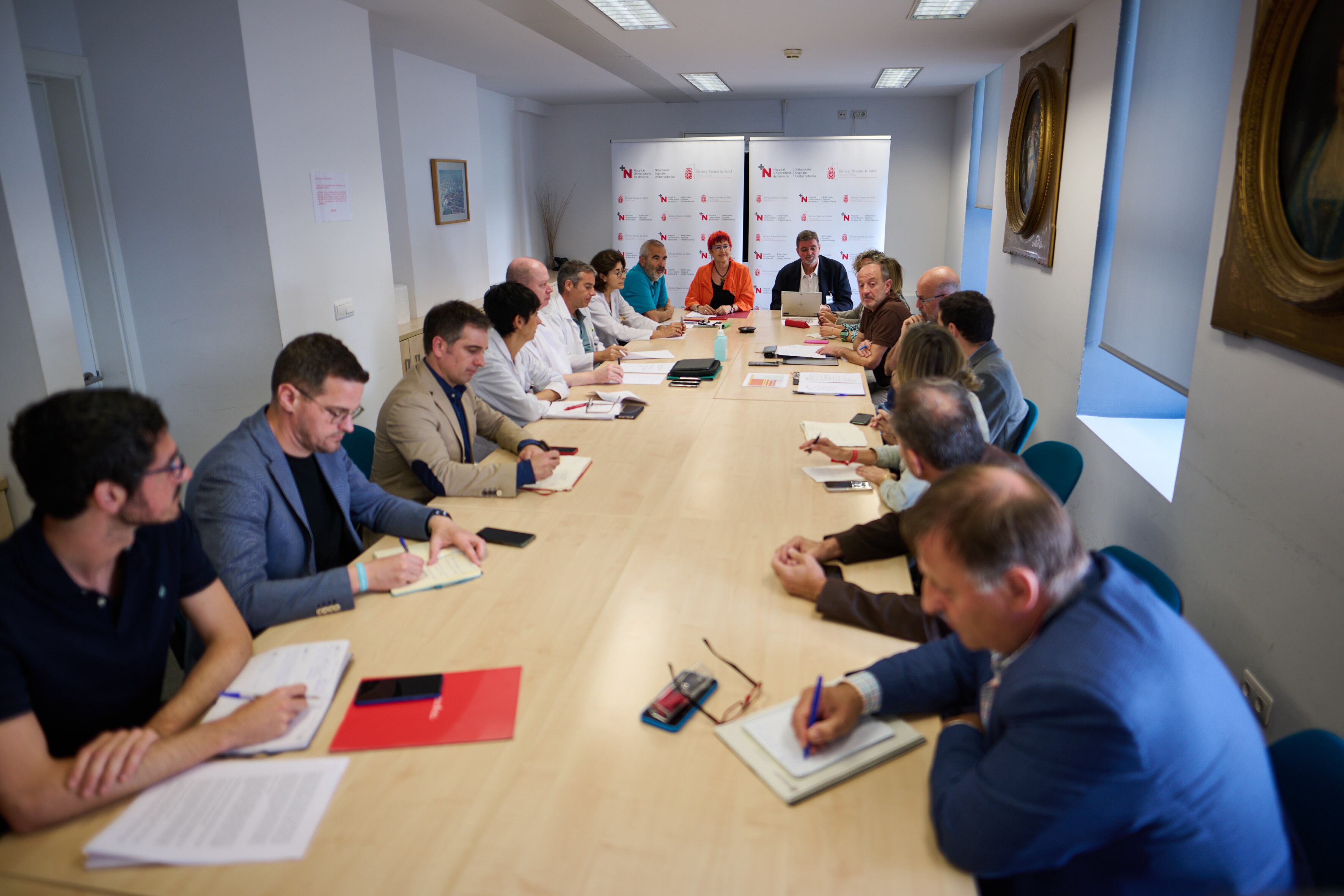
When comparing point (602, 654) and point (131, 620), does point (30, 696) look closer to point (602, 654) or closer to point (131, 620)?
point (131, 620)

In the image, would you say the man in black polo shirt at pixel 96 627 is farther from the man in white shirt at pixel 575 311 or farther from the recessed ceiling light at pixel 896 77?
the recessed ceiling light at pixel 896 77

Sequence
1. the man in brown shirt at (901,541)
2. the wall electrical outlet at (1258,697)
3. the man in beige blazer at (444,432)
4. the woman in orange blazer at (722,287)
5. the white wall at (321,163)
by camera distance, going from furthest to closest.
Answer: the woman in orange blazer at (722,287)
the white wall at (321,163)
the man in beige blazer at (444,432)
the wall electrical outlet at (1258,697)
the man in brown shirt at (901,541)

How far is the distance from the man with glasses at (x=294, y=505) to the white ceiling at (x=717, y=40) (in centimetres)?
345

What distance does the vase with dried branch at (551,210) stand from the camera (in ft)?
35.2

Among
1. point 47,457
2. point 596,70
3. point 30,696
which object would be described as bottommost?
point 30,696

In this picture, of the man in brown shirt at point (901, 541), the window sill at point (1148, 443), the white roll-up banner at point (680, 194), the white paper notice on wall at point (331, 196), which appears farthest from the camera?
the white roll-up banner at point (680, 194)

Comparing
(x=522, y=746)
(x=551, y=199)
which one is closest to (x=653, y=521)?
(x=522, y=746)

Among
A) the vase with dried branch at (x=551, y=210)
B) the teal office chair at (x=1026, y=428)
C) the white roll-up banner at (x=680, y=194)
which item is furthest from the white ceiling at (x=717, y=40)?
the teal office chair at (x=1026, y=428)

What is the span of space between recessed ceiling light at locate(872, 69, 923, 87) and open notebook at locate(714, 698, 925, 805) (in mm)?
7376

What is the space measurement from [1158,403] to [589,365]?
3.28 metres

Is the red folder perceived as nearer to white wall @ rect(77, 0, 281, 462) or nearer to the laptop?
white wall @ rect(77, 0, 281, 462)

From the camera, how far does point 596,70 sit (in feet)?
24.9

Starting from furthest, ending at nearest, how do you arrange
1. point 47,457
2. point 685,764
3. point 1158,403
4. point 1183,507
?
point 1158,403 < point 1183,507 < point 685,764 < point 47,457

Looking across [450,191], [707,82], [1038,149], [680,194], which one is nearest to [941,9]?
[1038,149]
